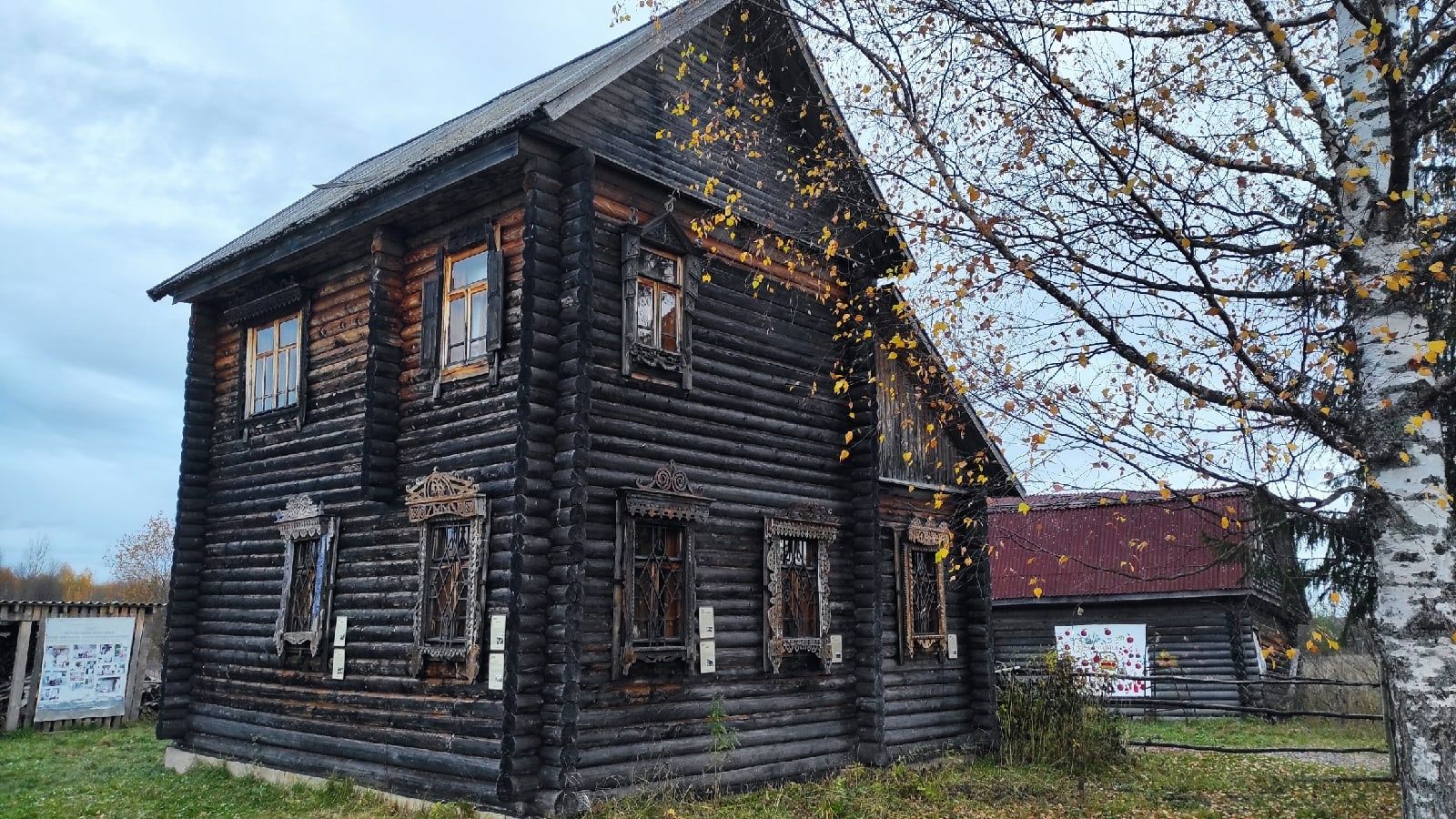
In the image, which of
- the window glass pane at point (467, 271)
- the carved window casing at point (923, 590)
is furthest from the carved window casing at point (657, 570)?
the carved window casing at point (923, 590)

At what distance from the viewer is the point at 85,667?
21.8 m

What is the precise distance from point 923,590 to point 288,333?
1044cm

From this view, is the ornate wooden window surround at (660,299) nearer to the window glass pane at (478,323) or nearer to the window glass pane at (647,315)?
the window glass pane at (647,315)

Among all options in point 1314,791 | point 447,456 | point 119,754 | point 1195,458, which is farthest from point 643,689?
point 119,754

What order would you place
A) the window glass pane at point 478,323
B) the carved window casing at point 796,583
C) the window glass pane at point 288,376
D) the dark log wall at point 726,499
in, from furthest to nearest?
the window glass pane at point 288,376 → the carved window casing at point 796,583 → the window glass pane at point 478,323 → the dark log wall at point 726,499

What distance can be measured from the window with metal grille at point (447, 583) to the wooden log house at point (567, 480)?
0.06m

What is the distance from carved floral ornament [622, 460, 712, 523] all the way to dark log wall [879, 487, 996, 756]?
3.68 m

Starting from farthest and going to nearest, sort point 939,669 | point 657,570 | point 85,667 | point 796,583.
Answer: point 85,667 < point 939,669 < point 796,583 < point 657,570

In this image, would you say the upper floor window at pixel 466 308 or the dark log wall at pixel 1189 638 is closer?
the upper floor window at pixel 466 308

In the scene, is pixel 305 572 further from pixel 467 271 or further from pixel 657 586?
pixel 657 586

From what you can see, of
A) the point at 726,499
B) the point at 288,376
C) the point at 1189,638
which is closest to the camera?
the point at 726,499

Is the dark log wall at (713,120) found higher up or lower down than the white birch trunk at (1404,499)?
higher up

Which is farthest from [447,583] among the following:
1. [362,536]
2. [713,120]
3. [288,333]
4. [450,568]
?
[713,120]

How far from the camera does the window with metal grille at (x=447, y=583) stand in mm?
12039
